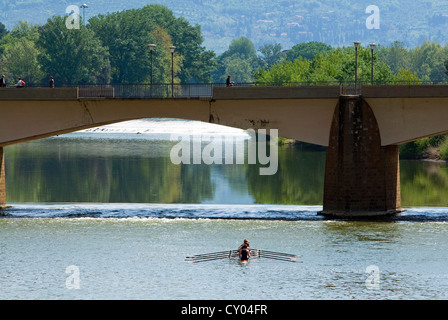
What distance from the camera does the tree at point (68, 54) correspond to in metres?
155

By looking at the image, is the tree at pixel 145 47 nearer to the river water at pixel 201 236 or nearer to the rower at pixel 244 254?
the river water at pixel 201 236

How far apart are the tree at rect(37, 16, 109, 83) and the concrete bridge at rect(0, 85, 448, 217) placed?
3876 inches

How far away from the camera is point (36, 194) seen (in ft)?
221

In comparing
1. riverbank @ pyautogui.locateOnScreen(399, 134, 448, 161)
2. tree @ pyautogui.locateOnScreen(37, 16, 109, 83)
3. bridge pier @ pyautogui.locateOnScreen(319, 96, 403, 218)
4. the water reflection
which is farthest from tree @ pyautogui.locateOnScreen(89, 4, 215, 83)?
bridge pier @ pyautogui.locateOnScreen(319, 96, 403, 218)

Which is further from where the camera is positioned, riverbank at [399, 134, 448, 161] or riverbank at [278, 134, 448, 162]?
riverbank at [399, 134, 448, 161]

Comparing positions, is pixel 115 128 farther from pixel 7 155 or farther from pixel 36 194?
pixel 36 194

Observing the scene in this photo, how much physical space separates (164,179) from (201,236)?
28036 mm

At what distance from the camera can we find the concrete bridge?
5422 centimetres

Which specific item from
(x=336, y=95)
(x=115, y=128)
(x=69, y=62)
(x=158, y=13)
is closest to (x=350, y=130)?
(x=336, y=95)

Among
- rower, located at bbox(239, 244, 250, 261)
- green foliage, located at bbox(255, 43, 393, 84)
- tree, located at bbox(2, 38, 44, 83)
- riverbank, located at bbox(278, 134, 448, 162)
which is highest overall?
tree, located at bbox(2, 38, 44, 83)

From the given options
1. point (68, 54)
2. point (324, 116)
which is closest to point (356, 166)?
point (324, 116)

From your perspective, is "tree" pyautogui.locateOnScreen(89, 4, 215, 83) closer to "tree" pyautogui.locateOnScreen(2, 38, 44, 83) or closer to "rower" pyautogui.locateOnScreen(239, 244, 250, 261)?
"tree" pyautogui.locateOnScreen(2, 38, 44, 83)

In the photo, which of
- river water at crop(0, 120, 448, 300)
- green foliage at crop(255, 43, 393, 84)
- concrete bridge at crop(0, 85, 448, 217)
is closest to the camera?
river water at crop(0, 120, 448, 300)

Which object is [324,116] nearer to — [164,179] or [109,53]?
[164,179]
